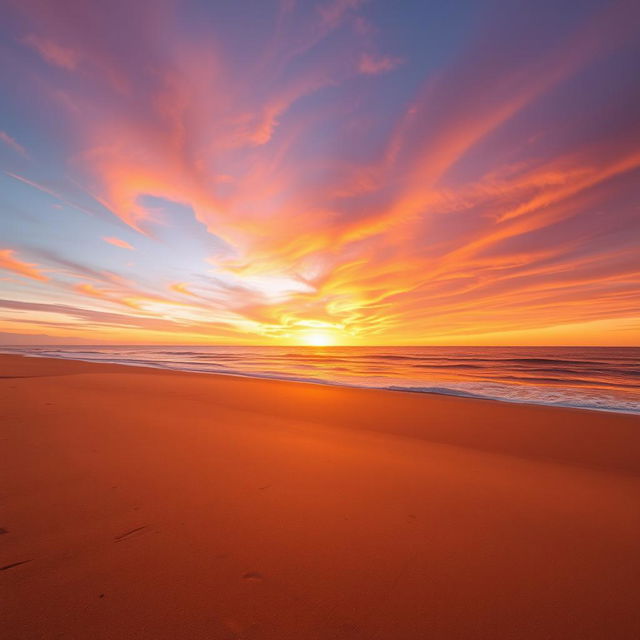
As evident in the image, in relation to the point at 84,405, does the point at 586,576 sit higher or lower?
lower

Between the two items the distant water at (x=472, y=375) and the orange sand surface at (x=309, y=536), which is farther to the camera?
the distant water at (x=472, y=375)

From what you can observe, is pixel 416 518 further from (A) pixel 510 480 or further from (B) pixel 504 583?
(A) pixel 510 480

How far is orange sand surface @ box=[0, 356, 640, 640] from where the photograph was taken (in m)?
1.93

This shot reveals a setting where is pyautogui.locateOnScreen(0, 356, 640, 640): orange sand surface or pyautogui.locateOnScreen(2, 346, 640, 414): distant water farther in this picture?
pyautogui.locateOnScreen(2, 346, 640, 414): distant water

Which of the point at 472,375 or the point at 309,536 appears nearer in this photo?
the point at 309,536

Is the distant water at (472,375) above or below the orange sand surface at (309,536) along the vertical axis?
above

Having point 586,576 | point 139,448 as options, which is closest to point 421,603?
point 586,576

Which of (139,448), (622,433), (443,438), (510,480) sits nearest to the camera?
(510,480)

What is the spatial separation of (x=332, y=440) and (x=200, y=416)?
3291 millimetres

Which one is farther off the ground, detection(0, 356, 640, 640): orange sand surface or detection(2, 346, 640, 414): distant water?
detection(2, 346, 640, 414): distant water

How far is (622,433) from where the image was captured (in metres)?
6.77

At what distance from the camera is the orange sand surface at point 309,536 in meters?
1.93

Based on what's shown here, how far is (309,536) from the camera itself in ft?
9.02

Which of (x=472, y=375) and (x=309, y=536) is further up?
(x=472, y=375)
